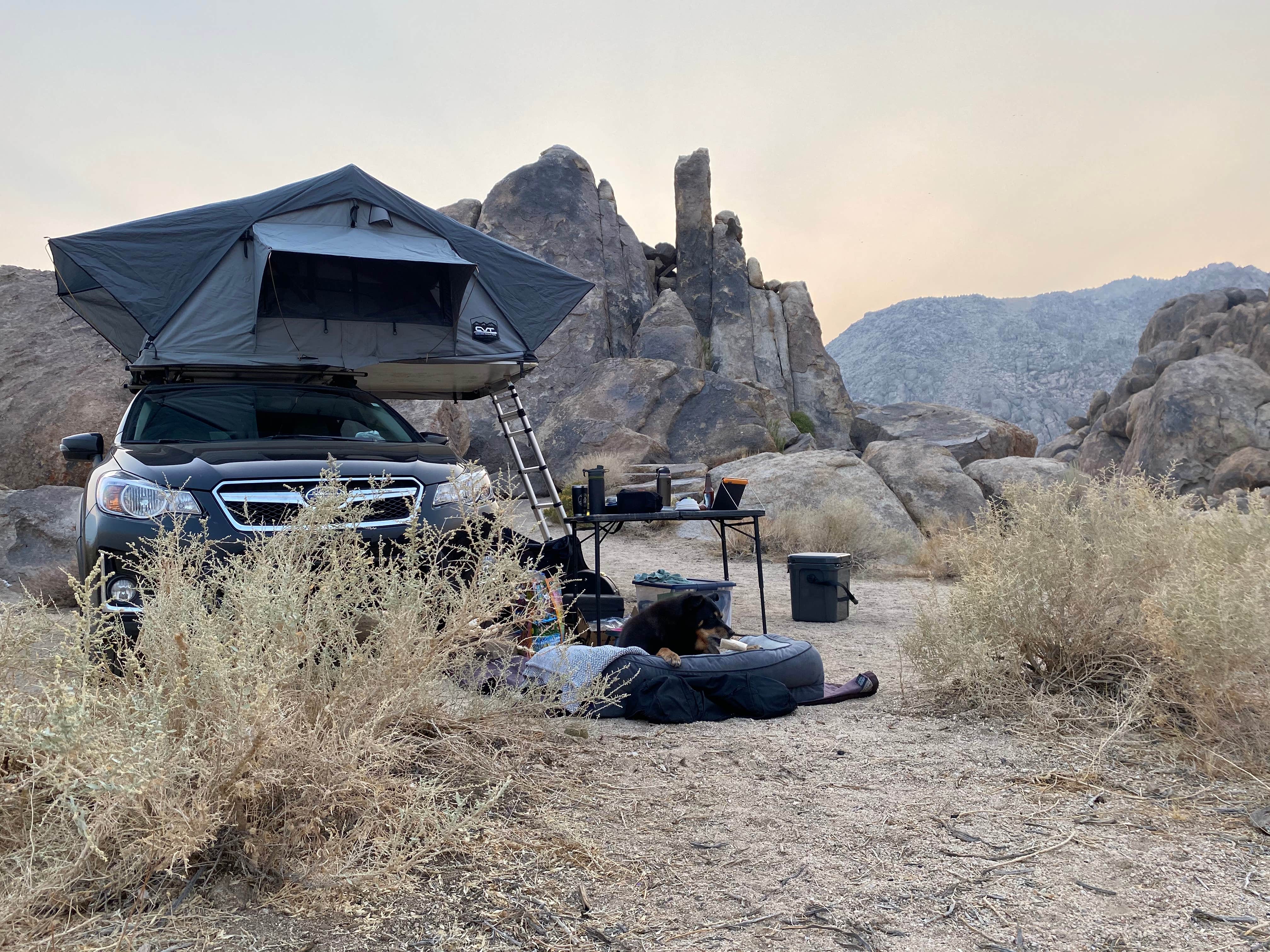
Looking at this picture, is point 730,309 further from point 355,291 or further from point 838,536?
point 355,291

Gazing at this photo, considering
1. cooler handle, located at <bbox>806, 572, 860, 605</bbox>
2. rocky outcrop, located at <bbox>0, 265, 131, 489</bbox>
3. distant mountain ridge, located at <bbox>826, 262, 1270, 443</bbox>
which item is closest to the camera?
cooler handle, located at <bbox>806, 572, 860, 605</bbox>

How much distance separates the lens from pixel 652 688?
4.12 meters

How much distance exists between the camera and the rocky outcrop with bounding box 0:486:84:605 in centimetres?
726

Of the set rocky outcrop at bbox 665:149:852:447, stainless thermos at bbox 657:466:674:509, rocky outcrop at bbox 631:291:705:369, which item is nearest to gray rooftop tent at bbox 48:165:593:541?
stainless thermos at bbox 657:466:674:509

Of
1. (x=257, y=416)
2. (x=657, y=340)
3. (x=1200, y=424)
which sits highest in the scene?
(x=657, y=340)

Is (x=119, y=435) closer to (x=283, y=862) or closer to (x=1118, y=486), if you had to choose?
(x=283, y=862)

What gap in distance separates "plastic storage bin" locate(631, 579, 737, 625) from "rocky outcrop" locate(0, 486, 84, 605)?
489 cm

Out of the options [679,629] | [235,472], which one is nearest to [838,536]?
[679,629]

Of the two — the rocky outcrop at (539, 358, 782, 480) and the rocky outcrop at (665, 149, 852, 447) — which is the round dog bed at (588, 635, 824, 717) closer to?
the rocky outcrop at (539, 358, 782, 480)

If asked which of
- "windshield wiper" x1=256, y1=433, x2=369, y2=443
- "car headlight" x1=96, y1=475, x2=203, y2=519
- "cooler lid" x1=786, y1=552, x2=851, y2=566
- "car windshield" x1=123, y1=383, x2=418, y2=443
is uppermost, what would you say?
"car windshield" x1=123, y1=383, x2=418, y2=443

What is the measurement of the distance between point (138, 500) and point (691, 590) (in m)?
3.40

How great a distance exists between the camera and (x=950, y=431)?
66.9ft

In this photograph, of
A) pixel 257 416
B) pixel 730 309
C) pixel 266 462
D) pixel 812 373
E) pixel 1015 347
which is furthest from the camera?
pixel 1015 347

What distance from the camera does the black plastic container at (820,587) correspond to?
7.20 meters
